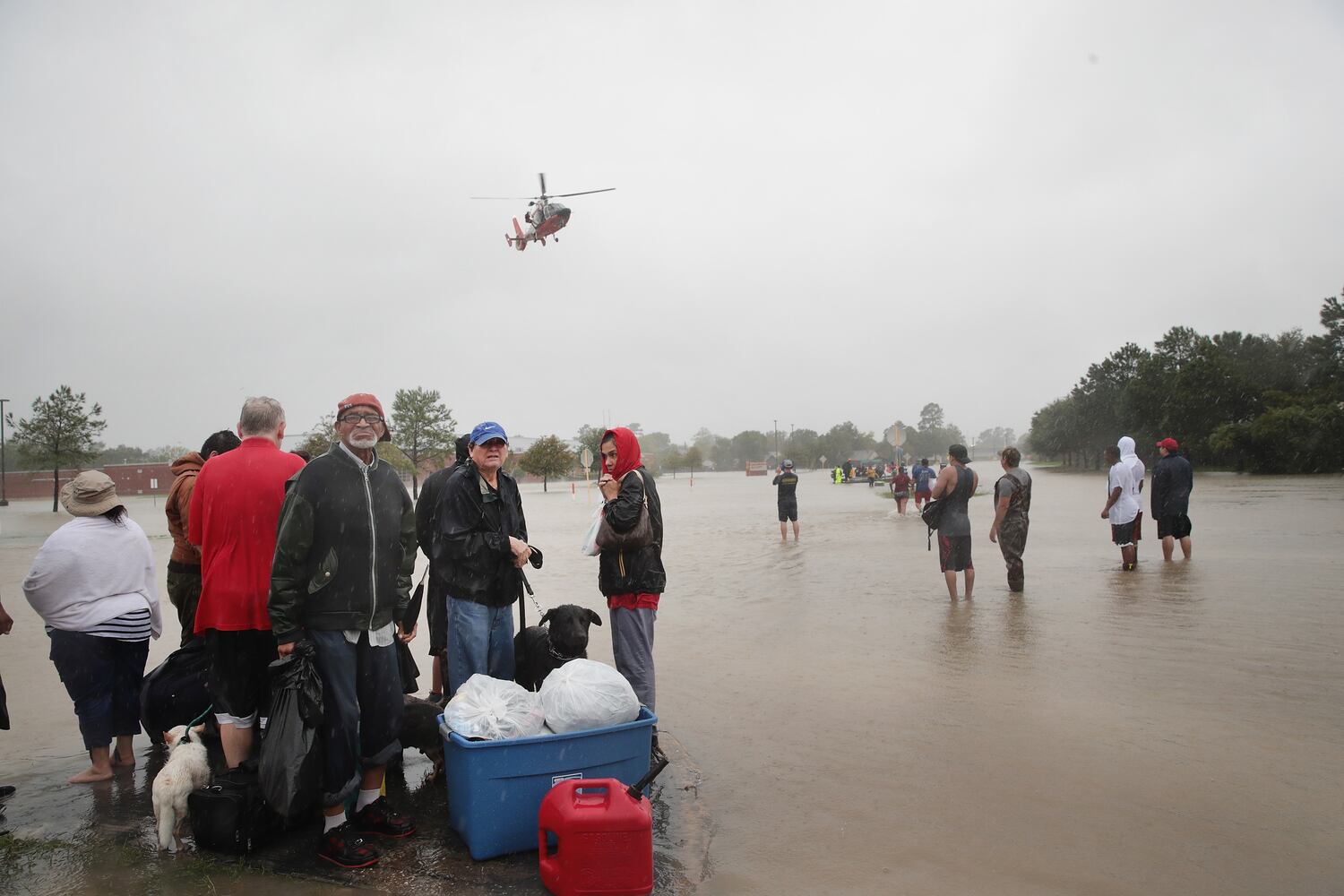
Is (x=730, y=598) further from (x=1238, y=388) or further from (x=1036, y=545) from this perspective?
(x=1238, y=388)

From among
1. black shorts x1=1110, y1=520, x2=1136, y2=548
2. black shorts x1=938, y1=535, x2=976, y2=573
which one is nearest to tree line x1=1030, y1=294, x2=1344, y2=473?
black shorts x1=1110, y1=520, x2=1136, y2=548

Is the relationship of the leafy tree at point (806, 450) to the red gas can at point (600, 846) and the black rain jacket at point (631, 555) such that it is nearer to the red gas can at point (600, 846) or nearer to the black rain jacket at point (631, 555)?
the black rain jacket at point (631, 555)

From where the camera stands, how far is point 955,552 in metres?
9.66

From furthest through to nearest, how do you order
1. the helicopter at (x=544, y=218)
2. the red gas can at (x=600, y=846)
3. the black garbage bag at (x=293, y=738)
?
the helicopter at (x=544, y=218) < the black garbage bag at (x=293, y=738) < the red gas can at (x=600, y=846)

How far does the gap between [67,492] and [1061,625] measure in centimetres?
846

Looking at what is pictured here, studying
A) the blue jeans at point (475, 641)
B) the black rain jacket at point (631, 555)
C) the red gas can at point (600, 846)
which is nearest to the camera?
the red gas can at point (600, 846)

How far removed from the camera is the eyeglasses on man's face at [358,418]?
3793 mm

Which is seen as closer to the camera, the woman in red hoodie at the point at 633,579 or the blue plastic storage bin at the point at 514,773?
the blue plastic storage bin at the point at 514,773

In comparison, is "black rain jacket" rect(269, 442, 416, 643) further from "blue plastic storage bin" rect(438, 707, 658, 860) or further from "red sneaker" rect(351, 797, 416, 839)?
"red sneaker" rect(351, 797, 416, 839)

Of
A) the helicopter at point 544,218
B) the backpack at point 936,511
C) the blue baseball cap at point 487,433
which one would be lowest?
the backpack at point 936,511

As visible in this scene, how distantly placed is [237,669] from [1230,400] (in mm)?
62460

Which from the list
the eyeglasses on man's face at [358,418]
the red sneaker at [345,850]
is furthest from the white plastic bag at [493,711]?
the eyeglasses on man's face at [358,418]

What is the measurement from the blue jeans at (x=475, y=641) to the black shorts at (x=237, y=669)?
991mm

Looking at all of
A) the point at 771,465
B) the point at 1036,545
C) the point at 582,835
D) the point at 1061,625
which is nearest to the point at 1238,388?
the point at 1036,545
